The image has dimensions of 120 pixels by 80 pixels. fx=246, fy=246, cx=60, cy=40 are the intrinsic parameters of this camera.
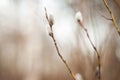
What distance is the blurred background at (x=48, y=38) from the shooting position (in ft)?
5.12

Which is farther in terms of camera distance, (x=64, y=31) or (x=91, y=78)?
(x=64, y=31)

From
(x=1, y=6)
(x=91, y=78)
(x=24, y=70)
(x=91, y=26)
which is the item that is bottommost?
(x=91, y=78)

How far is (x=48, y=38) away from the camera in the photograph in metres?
1.62

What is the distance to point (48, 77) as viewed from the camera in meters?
1.56

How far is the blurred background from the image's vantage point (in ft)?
5.12

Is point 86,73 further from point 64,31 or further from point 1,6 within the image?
point 1,6

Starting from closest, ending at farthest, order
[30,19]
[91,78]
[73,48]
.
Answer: [91,78], [73,48], [30,19]

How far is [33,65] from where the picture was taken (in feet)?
5.21

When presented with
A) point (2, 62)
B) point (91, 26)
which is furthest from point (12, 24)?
point (91, 26)

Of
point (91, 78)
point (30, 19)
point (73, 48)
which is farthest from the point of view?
point (30, 19)

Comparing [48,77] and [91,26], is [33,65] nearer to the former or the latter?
[48,77]

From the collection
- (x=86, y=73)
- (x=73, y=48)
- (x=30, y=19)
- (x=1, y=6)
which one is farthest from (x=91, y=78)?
(x=1, y=6)

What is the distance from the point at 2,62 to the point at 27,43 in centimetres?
20

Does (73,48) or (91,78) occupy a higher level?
(73,48)
